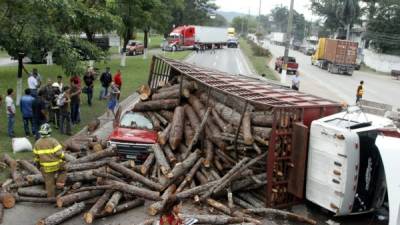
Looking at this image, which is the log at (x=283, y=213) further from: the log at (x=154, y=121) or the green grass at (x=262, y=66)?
the green grass at (x=262, y=66)

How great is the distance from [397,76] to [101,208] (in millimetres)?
51944

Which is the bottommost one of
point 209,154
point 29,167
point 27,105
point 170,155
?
point 29,167

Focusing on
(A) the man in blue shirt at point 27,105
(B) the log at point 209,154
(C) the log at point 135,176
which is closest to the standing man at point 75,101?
(A) the man in blue shirt at point 27,105

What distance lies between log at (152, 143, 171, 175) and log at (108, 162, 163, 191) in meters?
0.43

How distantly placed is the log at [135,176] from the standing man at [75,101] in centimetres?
659

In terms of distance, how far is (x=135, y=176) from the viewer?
438 inches

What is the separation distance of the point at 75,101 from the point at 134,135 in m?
5.31

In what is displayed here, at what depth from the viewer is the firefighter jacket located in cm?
1015

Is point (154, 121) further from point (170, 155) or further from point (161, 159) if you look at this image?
point (161, 159)

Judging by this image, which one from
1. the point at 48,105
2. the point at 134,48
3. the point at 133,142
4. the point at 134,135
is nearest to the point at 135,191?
the point at 133,142

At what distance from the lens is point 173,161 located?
39.5 ft

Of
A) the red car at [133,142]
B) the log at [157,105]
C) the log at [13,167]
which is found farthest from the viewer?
the log at [157,105]

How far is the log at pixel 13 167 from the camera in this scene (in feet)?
37.5

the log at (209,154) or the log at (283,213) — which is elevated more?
the log at (209,154)
